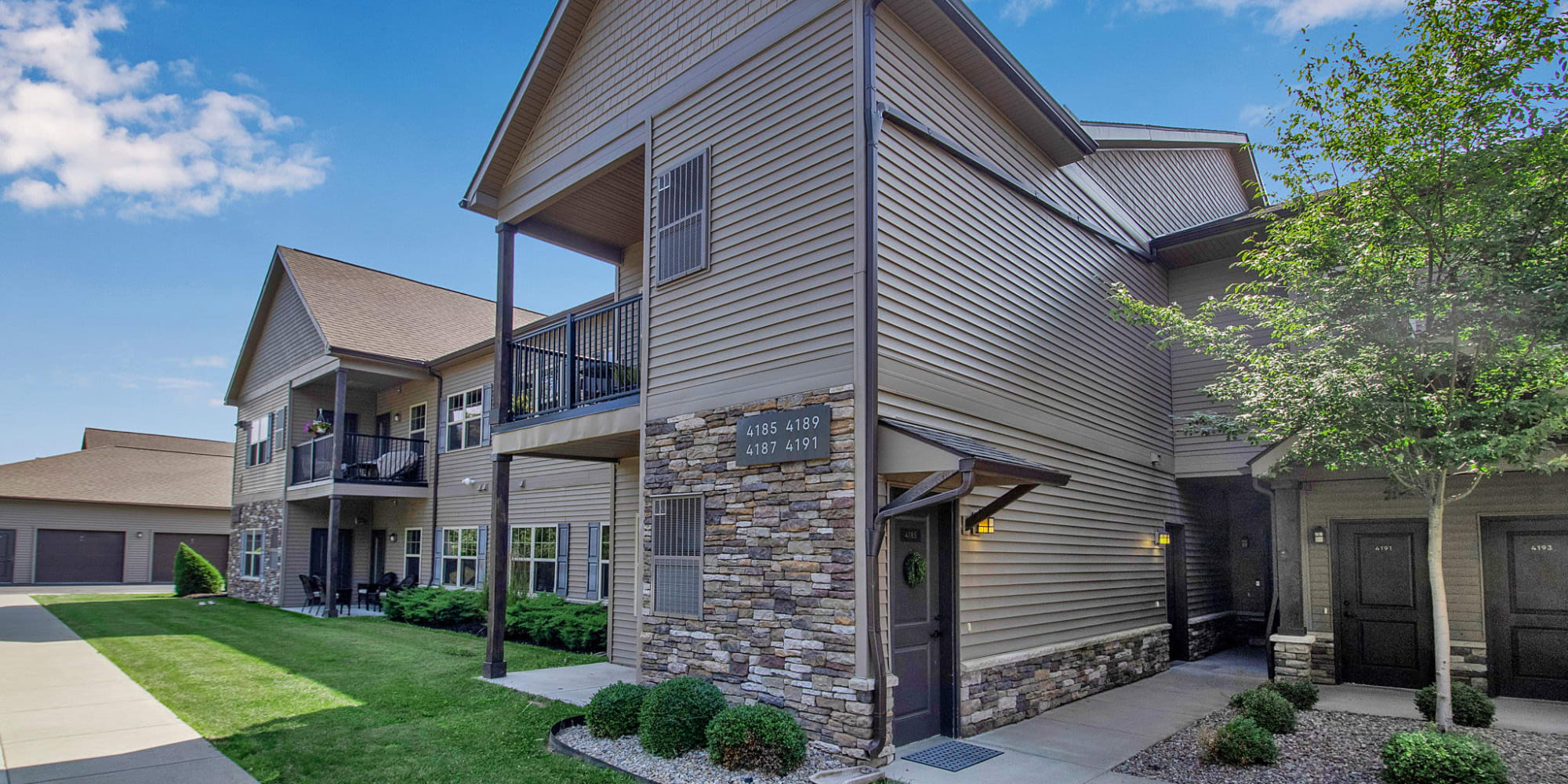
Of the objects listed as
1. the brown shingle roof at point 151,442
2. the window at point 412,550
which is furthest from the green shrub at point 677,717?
the brown shingle roof at point 151,442

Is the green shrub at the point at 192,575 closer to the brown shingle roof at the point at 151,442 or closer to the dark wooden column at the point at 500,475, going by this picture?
the brown shingle roof at the point at 151,442

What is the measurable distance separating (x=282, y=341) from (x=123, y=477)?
52.9 ft

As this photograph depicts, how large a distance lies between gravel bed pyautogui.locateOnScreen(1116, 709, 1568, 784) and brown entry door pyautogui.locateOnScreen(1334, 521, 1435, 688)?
2.19m

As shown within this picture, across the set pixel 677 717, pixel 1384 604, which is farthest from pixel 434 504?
pixel 1384 604

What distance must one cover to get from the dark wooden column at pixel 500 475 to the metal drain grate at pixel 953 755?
5623mm

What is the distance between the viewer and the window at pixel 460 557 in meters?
17.2

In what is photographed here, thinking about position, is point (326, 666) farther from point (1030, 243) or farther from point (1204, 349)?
point (1204, 349)

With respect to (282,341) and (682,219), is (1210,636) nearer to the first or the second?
(682,219)

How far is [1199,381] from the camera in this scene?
12602 mm

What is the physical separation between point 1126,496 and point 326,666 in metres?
10.7

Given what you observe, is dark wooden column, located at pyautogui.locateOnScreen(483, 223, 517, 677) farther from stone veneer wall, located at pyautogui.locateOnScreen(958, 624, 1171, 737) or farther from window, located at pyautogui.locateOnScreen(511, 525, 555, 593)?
stone veneer wall, located at pyautogui.locateOnScreen(958, 624, 1171, 737)

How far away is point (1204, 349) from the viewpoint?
898cm

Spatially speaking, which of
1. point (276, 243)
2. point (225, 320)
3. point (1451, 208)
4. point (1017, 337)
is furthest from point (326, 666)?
point (225, 320)

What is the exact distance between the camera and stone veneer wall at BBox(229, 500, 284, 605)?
21.0 meters
